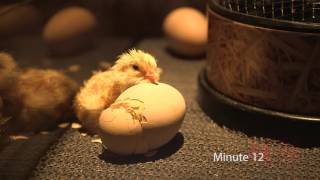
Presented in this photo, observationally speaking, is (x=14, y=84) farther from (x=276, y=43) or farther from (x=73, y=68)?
(x=276, y=43)

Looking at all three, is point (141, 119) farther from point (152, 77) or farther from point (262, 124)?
point (262, 124)

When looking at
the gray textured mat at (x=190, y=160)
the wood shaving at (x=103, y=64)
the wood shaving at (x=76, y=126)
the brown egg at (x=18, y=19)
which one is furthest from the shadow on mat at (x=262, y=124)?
the brown egg at (x=18, y=19)

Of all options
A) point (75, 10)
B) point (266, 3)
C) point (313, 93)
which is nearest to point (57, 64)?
point (75, 10)

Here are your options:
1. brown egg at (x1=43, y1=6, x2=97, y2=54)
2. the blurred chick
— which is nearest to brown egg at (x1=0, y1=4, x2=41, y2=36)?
brown egg at (x1=43, y1=6, x2=97, y2=54)

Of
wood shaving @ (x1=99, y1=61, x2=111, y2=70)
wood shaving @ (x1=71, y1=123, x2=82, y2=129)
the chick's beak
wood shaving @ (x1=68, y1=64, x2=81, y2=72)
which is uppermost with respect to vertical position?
the chick's beak

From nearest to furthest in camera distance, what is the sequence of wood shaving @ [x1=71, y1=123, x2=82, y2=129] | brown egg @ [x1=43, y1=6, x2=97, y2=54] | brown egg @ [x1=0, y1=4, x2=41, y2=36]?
brown egg @ [x1=0, y1=4, x2=41, y2=36] < wood shaving @ [x1=71, y1=123, x2=82, y2=129] < brown egg @ [x1=43, y1=6, x2=97, y2=54]

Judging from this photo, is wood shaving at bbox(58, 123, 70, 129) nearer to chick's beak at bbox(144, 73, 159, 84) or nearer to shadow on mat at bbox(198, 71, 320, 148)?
chick's beak at bbox(144, 73, 159, 84)

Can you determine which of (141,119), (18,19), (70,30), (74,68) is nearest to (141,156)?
(141,119)
